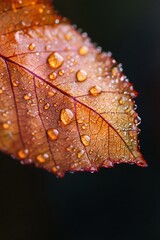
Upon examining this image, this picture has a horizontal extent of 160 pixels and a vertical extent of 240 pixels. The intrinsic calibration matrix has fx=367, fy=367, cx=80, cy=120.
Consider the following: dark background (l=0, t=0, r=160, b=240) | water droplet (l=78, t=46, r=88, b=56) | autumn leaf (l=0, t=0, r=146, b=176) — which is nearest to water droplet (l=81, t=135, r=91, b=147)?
autumn leaf (l=0, t=0, r=146, b=176)

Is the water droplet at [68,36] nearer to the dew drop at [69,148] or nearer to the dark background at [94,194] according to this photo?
the dew drop at [69,148]

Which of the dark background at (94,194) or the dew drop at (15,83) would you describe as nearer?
the dew drop at (15,83)

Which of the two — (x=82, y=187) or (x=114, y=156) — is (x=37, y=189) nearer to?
(x=82, y=187)

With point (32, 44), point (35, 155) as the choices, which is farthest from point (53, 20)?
point (35, 155)

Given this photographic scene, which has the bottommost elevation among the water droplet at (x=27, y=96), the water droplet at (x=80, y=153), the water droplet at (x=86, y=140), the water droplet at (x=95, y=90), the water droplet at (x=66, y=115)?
the water droplet at (x=80, y=153)

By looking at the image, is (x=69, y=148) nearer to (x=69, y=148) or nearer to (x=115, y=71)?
(x=69, y=148)

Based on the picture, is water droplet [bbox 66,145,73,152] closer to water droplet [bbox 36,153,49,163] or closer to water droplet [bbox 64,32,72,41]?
water droplet [bbox 36,153,49,163]

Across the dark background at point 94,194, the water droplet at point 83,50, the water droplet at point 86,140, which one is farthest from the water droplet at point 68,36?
the dark background at point 94,194

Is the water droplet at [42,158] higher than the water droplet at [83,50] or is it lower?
lower
